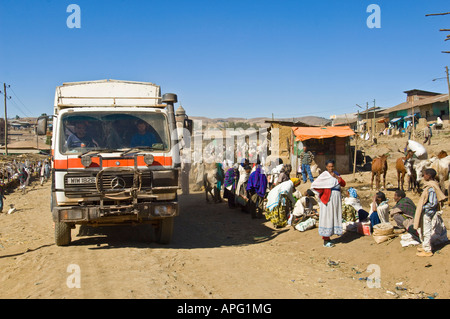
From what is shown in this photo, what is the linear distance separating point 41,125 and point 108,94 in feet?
4.71

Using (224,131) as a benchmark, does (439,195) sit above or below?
below

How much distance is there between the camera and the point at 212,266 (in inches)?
272

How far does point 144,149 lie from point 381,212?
5.07m

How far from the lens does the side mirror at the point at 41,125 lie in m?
7.58

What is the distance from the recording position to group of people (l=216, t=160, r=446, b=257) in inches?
253

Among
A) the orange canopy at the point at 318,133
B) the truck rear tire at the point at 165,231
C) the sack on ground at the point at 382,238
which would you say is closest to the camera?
the sack on ground at the point at 382,238

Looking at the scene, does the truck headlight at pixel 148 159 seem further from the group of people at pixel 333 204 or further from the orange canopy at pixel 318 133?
the orange canopy at pixel 318 133

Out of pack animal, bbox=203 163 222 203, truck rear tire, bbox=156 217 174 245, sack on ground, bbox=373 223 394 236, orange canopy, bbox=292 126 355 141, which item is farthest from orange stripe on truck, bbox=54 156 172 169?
orange canopy, bbox=292 126 355 141

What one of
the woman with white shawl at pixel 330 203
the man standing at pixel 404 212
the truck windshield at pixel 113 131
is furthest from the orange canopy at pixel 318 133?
the truck windshield at pixel 113 131

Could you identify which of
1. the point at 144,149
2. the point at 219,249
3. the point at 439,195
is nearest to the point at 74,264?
the point at 144,149

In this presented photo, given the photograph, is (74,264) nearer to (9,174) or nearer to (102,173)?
(102,173)

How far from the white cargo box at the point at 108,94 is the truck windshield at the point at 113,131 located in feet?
1.09

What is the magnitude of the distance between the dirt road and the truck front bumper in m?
0.67
